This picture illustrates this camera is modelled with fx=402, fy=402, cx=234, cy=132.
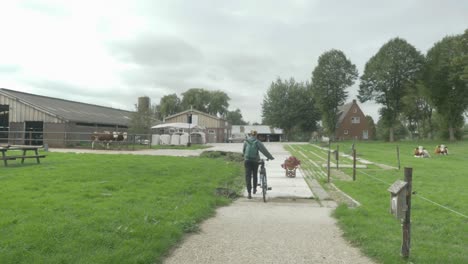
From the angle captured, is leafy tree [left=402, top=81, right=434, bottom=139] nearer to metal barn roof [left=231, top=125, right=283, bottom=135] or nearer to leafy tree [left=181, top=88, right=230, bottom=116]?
metal barn roof [left=231, top=125, right=283, bottom=135]

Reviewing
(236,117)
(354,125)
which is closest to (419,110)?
(354,125)

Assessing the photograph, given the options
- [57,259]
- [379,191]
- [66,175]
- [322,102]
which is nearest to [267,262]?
[57,259]

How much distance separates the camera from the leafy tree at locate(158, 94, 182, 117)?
95.0 metres

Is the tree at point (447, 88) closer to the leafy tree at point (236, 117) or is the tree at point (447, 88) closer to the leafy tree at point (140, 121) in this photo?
the leafy tree at point (140, 121)

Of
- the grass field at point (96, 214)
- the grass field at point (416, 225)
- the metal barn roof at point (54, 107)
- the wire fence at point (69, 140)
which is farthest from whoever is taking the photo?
the metal barn roof at point (54, 107)

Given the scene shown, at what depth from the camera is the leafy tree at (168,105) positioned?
9500cm

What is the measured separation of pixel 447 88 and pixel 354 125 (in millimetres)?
30420

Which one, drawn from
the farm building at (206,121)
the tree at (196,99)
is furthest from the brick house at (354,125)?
the tree at (196,99)

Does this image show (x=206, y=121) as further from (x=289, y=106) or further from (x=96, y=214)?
(x=96, y=214)

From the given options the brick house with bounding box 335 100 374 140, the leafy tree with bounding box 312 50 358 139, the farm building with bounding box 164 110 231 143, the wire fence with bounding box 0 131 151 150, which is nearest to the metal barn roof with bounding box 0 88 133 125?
the wire fence with bounding box 0 131 151 150

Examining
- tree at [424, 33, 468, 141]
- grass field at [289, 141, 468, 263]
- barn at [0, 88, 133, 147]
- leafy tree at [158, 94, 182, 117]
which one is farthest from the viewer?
leafy tree at [158, 94, 182, 117]

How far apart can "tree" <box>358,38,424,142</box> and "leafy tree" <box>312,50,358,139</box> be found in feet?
21.5

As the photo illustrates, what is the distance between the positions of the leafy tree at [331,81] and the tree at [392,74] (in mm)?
6545

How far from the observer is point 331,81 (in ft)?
214
